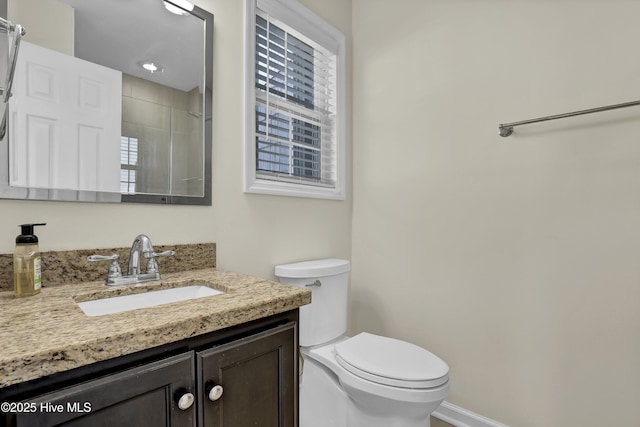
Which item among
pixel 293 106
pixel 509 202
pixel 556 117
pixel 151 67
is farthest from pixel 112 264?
pixel 556 117

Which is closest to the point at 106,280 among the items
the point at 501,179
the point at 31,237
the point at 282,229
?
the point at 31,237

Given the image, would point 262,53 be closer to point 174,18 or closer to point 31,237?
point 174,18

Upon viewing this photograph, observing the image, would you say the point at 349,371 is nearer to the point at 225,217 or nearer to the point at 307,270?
the point at 307,270

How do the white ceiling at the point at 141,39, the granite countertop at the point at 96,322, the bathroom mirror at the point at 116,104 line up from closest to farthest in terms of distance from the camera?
the granite countertop at the point at 96,322 < the bathroom mirror at the point at 116,104 < the white ceiling at the point at 141,39

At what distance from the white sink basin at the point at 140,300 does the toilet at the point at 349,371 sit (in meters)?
0.50

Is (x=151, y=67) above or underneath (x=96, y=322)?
above

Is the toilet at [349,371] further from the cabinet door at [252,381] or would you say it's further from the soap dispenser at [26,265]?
the soap dispenser at [26,265]

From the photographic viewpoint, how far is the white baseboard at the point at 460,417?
1528 mm

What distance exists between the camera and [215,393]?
27.5 inches

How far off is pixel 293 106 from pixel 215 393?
1.47 meters

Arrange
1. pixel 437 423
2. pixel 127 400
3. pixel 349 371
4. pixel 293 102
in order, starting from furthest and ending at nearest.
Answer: pixel 293 102, pixel 437 423, pixel 349 371, pixel 127 400

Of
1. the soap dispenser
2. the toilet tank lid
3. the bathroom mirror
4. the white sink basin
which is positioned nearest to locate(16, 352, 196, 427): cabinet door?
the white sink basin

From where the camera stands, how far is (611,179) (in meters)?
1.25

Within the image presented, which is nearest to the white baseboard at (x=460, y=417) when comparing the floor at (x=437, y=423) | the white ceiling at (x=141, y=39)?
the floor at (x=437, y=423)
